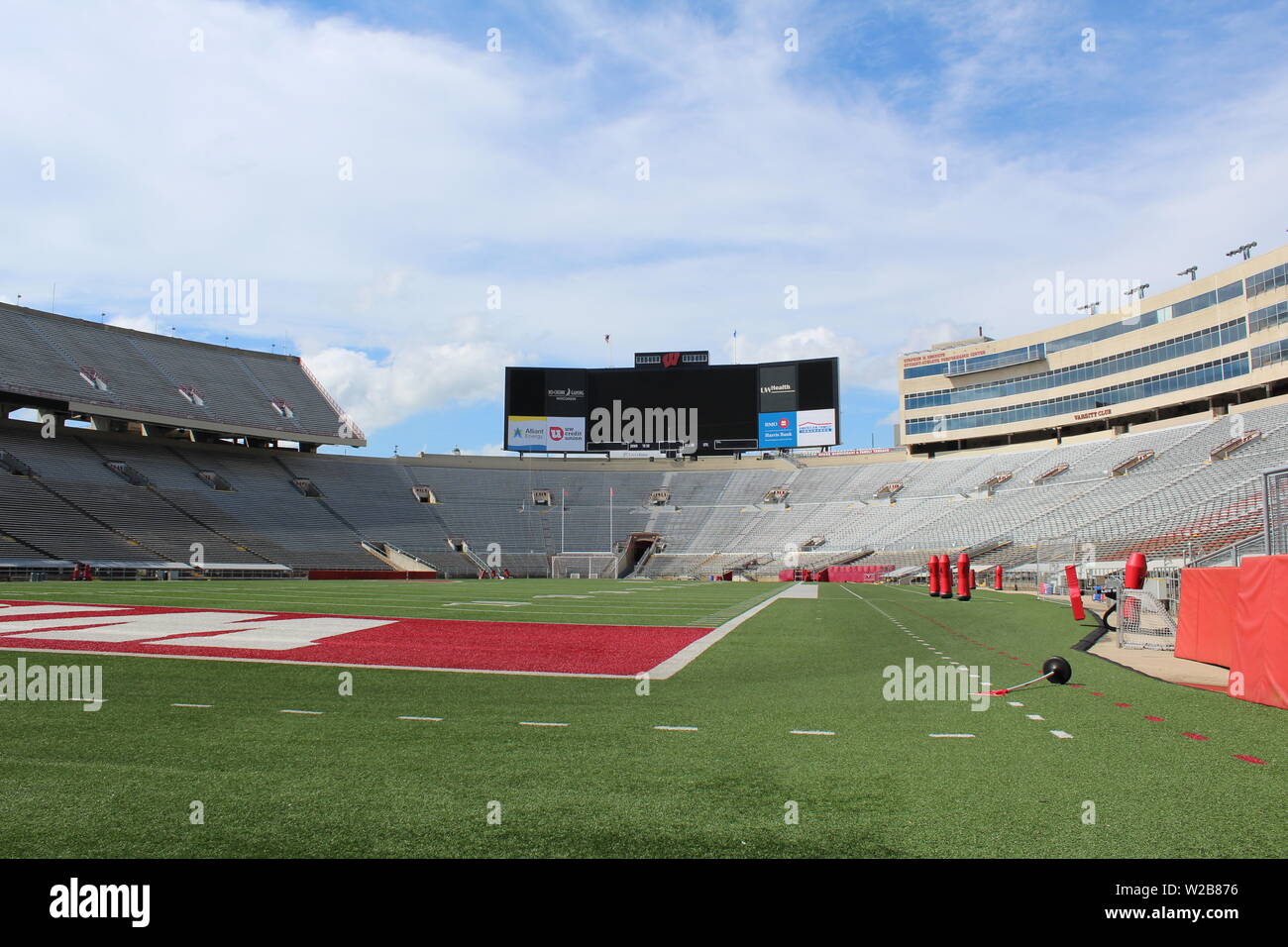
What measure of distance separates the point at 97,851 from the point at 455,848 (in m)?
1.37

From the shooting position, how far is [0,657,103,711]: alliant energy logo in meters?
6.52

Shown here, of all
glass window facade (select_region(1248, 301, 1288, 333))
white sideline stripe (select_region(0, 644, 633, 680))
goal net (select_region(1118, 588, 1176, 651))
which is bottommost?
goal net (select_region(1118, 588, 1176, 651))

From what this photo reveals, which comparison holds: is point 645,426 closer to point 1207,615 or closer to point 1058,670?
point 1207,615

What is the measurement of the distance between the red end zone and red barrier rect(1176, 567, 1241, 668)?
6.60 metres

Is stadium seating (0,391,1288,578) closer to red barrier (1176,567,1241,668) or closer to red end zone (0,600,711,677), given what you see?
red barrier (1176,567,1241,668)

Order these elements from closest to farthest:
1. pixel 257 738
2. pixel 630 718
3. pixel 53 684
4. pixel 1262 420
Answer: pixel 257 738 < pixel 630 718 < pixel 53 684 < pixel 1262 420

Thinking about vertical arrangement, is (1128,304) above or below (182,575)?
above

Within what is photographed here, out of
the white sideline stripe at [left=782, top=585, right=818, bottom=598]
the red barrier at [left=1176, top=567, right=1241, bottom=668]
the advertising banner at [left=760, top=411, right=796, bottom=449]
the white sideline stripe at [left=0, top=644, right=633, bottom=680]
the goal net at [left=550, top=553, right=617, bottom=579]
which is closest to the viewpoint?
the white sideline stripe at [left=0, top=644, right=633, bottom=680]

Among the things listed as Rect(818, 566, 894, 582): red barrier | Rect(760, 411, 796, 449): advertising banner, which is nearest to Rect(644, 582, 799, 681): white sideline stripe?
Rect(818, 566, 894, 582): red barrier
